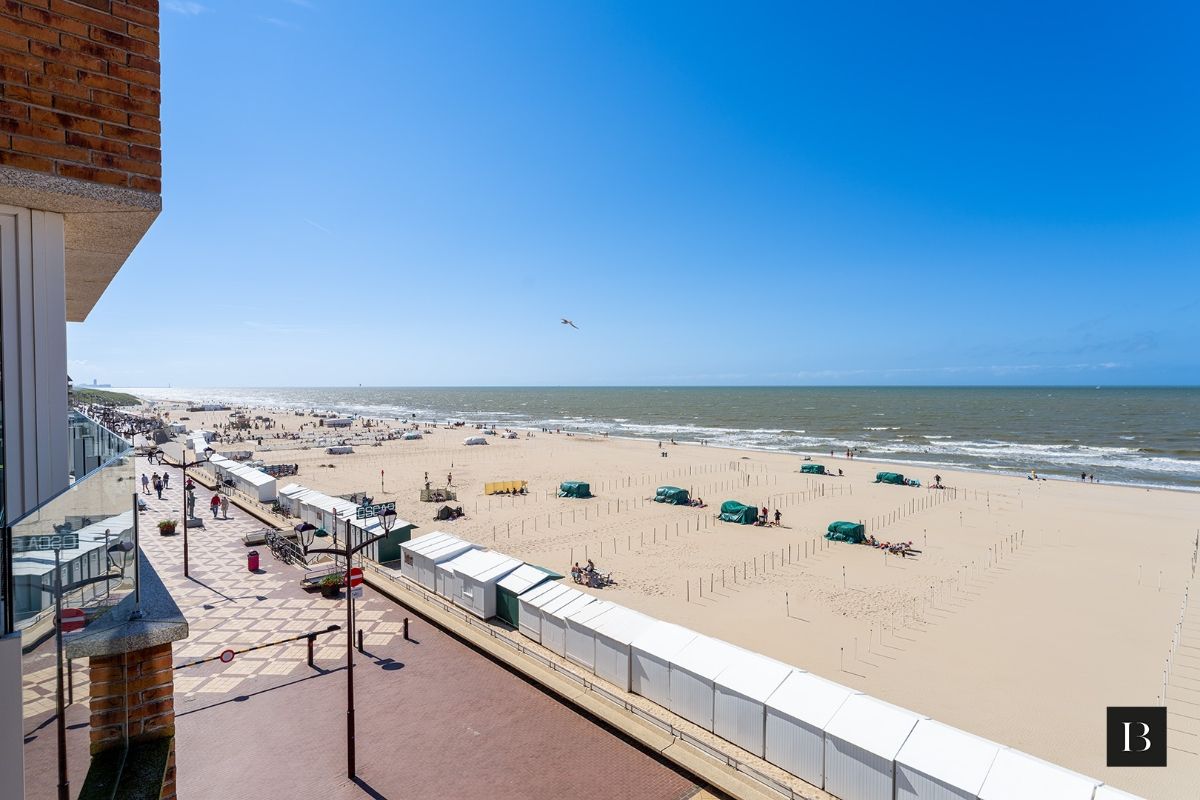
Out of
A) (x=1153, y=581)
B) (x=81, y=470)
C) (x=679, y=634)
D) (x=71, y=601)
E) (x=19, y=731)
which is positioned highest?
(x=81, y=470)

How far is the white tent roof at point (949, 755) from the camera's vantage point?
10.4 m

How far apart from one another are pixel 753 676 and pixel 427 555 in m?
13.7

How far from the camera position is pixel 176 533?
92.4 ft

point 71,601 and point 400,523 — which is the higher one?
point 71,601

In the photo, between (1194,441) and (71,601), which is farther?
(1194,441)

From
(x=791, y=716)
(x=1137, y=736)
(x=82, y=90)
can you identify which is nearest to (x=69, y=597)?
(x=82, y=90)

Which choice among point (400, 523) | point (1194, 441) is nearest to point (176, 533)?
point (400, 523)

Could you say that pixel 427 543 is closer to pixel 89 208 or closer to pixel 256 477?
pixel 256 477

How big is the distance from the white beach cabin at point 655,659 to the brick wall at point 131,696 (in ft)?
39.5

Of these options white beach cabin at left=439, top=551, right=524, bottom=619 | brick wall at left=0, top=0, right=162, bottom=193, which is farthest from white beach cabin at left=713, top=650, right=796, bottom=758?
brick wall at left=0, top=0, right=162, bottom=193

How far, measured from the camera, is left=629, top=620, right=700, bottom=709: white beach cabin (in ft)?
47.4

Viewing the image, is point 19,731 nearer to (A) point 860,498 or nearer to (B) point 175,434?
(A) point 860,498

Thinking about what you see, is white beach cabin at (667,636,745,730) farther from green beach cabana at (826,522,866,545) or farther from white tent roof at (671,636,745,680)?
green beach cabana at (826,522,866,545)

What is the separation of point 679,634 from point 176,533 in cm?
2634
